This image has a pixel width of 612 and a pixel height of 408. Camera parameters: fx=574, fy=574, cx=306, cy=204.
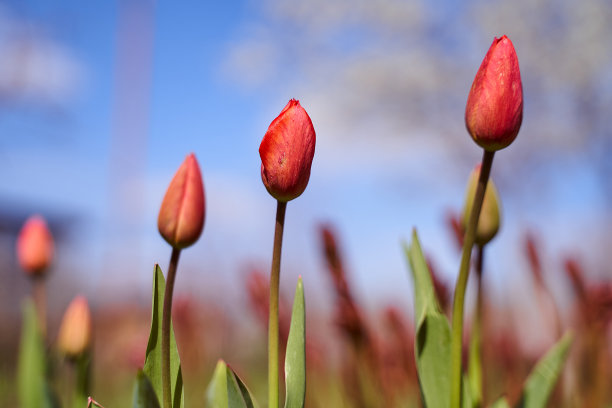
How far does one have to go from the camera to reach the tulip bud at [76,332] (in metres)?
0.81

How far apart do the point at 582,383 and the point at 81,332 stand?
2.86 ft

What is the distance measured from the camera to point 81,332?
81 cm

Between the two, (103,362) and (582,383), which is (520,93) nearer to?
(582,383)

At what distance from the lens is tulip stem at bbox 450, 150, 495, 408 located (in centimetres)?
47

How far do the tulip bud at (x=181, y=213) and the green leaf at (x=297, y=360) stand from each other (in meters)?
0.10

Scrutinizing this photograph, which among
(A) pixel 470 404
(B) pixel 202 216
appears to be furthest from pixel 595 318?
(B) pixel 202 216

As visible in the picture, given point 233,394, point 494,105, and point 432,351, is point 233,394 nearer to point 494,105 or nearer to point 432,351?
point 432,351

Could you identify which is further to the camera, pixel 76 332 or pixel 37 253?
pixel 37 253

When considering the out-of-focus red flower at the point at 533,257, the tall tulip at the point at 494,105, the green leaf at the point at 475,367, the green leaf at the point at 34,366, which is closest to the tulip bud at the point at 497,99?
the tall tulip at the point at 494,105

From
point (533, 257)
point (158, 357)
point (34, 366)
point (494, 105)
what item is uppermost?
point (494, 105)

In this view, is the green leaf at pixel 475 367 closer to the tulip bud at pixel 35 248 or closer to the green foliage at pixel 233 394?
the green foliage at pixel 233 394

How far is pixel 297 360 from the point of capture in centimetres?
47

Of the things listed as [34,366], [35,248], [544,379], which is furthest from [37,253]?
[544,379]

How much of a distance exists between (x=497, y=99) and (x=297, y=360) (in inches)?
10.4
